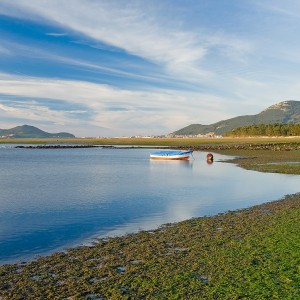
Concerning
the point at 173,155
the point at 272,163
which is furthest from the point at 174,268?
the point at 173,155

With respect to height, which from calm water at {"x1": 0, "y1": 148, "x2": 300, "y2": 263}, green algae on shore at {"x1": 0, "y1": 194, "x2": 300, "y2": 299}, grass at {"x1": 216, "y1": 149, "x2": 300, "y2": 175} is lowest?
calm water at {"x1": 0, "y1": 148, "x2": 300, "y2": 263}

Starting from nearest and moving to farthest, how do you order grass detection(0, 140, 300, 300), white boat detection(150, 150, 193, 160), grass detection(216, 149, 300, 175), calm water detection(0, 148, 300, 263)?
grass detection(0, 140, 300, 300) → calm water detection(0, 148, 300, 263) → grass detection(216, 149, 300, 175) → white boat detection(150, 150, 193, 160)

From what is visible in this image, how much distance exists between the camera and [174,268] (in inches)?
521

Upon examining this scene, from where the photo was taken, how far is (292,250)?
1492 centimetres

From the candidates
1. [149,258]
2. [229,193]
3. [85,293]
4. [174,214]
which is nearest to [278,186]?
[229,193]

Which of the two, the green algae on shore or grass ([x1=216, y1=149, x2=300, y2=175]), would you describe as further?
grass ([x1=216, y1=149, x2=300, y2=175])

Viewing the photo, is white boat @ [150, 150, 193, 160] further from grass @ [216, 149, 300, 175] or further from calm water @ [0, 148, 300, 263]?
calm water @ [0, 148, 300, 263]

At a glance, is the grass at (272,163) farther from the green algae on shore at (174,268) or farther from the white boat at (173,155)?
the green algae on shore at (174,268)

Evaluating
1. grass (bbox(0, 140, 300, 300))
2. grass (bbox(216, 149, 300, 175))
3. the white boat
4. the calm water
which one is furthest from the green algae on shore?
the white boat

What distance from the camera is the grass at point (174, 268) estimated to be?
11180mm

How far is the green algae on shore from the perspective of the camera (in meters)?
11.2

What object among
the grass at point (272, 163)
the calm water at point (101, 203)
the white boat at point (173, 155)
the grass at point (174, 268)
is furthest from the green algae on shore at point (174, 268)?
the white boat at point (173, 155)

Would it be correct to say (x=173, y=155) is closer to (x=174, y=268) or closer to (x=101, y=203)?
(x=101, y=203)

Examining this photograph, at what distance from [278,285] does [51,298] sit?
712cm
